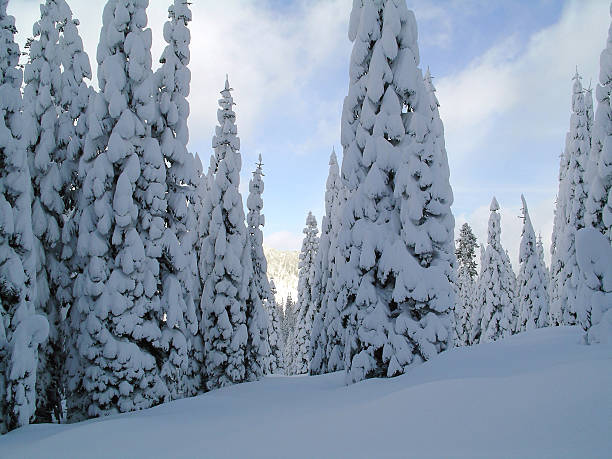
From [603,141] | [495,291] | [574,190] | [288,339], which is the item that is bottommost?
[288,339]

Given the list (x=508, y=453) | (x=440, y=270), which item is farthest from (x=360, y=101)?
(x=508, y=453)

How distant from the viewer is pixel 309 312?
38.8m

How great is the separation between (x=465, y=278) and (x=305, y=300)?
22.6 meters

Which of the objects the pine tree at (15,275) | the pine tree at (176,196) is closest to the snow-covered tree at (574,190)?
the pine tree at (176,196)

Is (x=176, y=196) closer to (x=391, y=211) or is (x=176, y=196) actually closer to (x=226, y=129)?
(x=391, y=211)

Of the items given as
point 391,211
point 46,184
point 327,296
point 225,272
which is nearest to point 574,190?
point 327,296

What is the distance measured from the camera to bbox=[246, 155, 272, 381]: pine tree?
76.0 ft

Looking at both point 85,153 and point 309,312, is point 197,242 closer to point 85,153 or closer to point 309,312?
point 85,153

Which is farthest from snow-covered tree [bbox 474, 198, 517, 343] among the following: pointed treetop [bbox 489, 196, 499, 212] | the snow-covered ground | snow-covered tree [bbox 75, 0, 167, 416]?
snow-covered tree [bbox 75, 0, 167, 416]

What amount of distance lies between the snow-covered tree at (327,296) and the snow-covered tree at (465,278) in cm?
2113

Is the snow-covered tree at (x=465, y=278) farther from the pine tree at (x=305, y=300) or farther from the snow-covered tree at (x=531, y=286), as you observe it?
the pine tree at (x=305, y=300)

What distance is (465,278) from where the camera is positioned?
51.5 meters

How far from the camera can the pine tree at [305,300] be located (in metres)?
39.1

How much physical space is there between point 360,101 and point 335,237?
1570 cm
